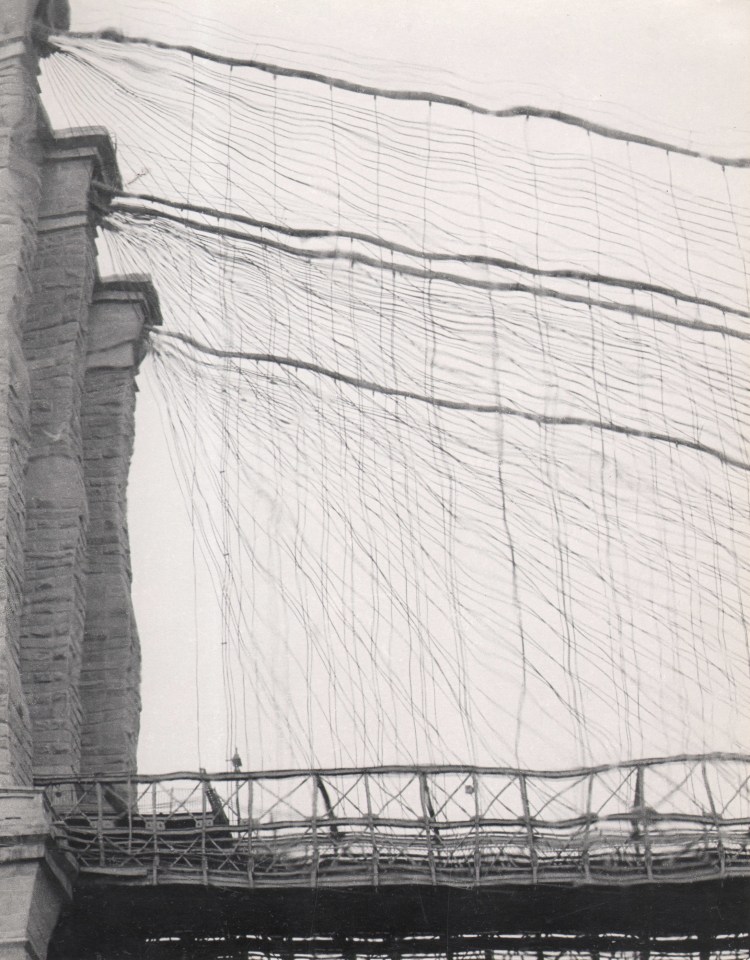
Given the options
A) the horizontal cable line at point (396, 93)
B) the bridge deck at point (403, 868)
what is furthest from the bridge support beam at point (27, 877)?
the horizontal cable line at point (396, 93)

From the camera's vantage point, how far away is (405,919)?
58.5 feet

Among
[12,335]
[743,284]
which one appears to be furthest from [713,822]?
[12,335]

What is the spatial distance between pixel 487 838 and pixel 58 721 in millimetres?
5437

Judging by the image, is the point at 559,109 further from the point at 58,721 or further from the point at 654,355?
the point at 58,721

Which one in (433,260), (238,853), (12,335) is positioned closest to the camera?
(238,853)

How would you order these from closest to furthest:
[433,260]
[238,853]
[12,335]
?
[238,853]
[12,335]
[433,260]

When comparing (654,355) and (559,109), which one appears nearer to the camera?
(559,109)

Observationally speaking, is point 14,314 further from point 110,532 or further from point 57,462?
point 110,532

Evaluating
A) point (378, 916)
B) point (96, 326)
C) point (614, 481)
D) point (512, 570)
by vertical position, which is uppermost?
point (96, 326)

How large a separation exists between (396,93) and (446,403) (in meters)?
4.32

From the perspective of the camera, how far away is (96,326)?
76.3ft

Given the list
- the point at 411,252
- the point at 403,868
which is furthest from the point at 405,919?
the point at 411,252

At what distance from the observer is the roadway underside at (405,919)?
1736cm

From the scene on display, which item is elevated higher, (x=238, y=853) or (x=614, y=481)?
(x=614, y=481)
